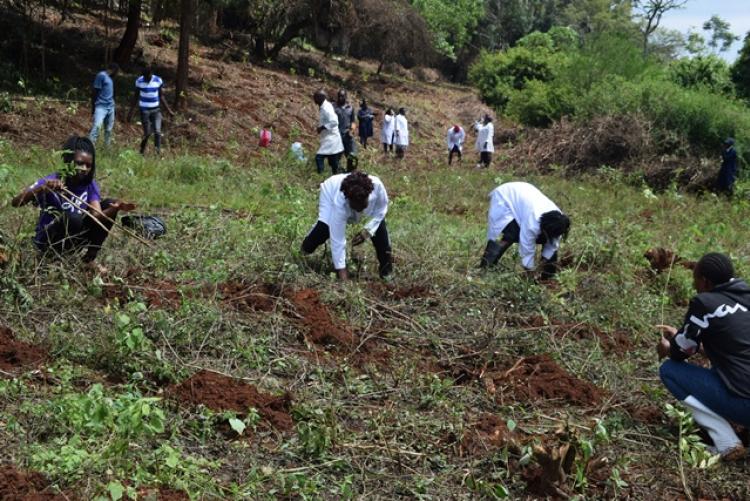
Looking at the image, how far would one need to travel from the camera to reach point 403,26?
26672mm

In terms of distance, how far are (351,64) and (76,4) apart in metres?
13.1

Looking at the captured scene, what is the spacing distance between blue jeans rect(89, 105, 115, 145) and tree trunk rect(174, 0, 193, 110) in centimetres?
339

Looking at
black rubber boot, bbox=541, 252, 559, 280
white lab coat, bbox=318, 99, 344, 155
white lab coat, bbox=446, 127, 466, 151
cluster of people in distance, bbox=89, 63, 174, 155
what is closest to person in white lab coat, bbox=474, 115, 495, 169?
white lab coat, bbox=446, 127, 466, 151

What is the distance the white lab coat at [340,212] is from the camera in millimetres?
6121

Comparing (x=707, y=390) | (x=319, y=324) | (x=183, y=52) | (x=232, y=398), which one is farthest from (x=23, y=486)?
(x=183, y=52)

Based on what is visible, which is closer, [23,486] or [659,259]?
[23,486]

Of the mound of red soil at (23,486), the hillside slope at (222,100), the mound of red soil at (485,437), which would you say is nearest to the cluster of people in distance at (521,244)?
the mound of red soil at (485,437)

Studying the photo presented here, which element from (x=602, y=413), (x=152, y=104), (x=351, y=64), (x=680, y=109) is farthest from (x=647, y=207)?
(x=351, y=64)

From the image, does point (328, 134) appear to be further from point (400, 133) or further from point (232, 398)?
point (232, 398)

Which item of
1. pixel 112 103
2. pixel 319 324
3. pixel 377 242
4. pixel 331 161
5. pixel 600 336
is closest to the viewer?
pixel 319 324

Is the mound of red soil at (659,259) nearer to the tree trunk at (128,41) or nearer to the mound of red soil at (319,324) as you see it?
the mound of red soil at (319,324)

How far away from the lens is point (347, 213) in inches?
243

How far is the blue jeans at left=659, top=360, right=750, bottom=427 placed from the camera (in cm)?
418

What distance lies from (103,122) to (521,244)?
759 centimetres
